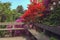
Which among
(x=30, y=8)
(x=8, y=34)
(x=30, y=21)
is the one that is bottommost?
(x=8, y=34)

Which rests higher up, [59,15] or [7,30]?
[59,15]

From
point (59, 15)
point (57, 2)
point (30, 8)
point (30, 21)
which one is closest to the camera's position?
point (59, 15)

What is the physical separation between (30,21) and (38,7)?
72.7 inches

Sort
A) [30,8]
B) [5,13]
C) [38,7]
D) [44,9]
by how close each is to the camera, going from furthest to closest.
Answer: [5,13]
[30,8]
[38,7]
[44,9]

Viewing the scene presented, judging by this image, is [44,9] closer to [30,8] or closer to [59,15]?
[30,8]

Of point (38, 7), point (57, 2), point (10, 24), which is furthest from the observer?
point (10, 24)

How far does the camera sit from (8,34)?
12.6 metres

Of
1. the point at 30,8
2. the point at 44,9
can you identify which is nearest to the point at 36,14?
the point at 30,8

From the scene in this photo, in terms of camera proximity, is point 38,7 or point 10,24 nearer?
point 38,7

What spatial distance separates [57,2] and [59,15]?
1.60 m

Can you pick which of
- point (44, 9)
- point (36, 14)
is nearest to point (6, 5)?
point (36, 14)

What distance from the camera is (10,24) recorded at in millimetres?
12367

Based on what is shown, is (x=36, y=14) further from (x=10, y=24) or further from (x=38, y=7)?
(x=10, y=24)

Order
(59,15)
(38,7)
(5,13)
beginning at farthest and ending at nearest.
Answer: (5,13) → (38,7) → (59,15)
